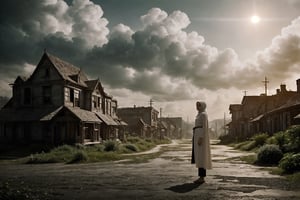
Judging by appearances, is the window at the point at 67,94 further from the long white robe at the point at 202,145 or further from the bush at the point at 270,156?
the long white robe at the point at 202,145

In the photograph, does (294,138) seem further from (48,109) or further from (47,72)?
(47,72)

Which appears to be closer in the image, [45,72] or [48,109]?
[48,109]

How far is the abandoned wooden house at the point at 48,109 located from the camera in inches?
1267

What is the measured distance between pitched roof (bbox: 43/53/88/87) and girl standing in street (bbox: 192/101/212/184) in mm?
23702

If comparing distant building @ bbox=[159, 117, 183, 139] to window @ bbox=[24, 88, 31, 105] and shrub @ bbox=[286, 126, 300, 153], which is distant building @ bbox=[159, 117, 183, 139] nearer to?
window @ bbox=[24, 88, 31, 105]

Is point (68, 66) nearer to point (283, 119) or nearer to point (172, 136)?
point (283, 119)

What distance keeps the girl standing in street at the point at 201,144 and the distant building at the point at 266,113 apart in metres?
21.6

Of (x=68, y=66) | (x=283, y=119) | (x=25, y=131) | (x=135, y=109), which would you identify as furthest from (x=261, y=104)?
(x=25, y=131)

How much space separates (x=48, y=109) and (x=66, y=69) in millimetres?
5304

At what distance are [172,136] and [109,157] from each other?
94147 millimetres

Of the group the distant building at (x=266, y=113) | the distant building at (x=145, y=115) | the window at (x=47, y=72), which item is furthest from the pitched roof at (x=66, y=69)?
the distant building at (x=145, y=115)

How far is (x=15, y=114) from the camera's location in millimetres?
33656

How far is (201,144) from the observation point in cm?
1104

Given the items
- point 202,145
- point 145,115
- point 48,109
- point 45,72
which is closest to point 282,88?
point 145,115
